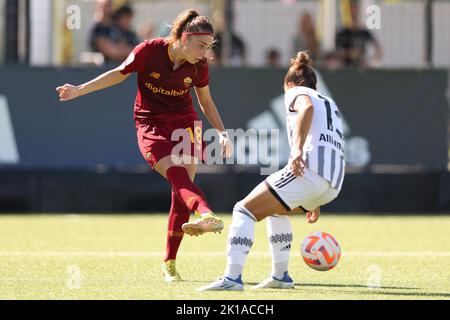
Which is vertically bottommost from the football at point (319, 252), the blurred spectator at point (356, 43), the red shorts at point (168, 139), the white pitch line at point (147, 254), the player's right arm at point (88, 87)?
the white pitch line at point (147, 254)

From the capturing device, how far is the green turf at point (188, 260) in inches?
335

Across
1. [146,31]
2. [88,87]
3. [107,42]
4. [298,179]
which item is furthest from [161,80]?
[146,31]

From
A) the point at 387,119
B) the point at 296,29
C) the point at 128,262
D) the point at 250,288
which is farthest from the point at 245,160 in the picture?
the point at 250,288

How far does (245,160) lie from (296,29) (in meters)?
3.60

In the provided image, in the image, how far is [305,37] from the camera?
18.6m

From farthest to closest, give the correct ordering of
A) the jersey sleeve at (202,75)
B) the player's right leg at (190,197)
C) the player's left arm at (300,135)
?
1. the jersey sleeve at (202,75)
2. the player's left arm at (300,135)
3. the player's right leg at (190,197)

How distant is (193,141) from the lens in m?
9.59

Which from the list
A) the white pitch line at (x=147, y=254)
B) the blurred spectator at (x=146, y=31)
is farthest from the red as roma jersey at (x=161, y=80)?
the blurred spectator at (x=146, y=31)

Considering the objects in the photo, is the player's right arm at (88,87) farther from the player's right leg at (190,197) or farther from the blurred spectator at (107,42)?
the blurred spectator at (107,42)

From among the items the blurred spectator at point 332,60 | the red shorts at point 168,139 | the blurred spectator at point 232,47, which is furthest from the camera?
the blurred spectator at point 332,60

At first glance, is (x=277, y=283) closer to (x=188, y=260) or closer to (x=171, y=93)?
(x=171, y=93)

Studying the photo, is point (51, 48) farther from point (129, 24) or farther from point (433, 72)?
point (433, 72)

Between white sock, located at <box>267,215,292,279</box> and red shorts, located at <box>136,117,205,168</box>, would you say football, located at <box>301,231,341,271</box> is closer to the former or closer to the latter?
white sock, located at <box>267,215,292,279</box>

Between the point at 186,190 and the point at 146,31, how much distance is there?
31.2ft
